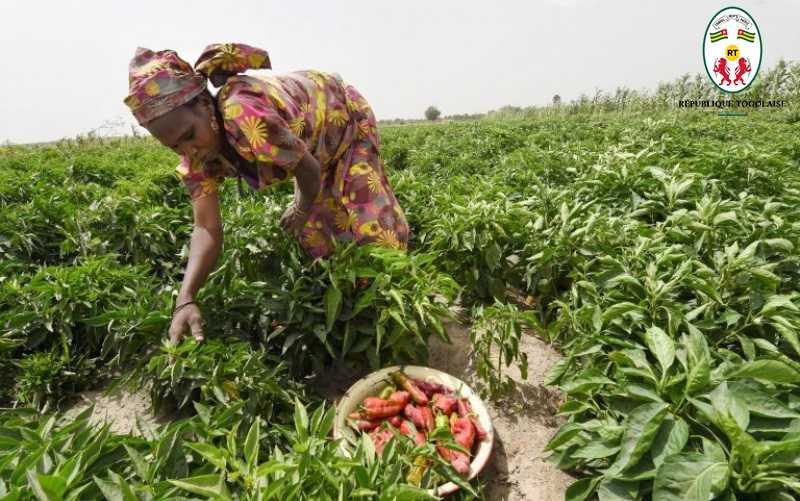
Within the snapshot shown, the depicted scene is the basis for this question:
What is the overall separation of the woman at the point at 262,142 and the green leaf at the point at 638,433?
5.13ft

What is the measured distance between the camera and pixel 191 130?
1797 mm

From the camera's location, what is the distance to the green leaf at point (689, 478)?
1096 mm

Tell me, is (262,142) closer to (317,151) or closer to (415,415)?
(317,151)

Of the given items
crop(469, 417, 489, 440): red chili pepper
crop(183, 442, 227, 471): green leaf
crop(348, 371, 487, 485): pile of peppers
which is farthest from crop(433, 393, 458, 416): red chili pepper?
crop(183, 442, 227, 471): green leaf

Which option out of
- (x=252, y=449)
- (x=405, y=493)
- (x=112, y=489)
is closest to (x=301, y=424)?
(x=252, y=449)

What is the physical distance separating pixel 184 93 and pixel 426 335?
160cm

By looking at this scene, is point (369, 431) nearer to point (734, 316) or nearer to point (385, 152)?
point (734, 316)

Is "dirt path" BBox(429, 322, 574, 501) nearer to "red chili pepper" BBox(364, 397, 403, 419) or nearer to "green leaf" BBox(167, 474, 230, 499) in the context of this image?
"red chili pepper" BBox(364, 397, 403, 419)

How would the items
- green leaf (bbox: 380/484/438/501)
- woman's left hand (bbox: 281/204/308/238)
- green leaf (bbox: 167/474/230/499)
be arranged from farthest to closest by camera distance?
woman's left hand (bbox: 281/204/308/238), green leaf (bbox: 380/484/438/501), green leaf (bbox: 167/474/230/499)

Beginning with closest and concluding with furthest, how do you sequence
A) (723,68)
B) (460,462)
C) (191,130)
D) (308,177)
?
(460,462) → (191,130) → (308,177) → (723,68)

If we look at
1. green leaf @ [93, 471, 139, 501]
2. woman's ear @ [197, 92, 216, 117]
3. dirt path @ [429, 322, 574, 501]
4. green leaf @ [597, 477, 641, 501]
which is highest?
woman's ear @ [197, 92, 216, 117]

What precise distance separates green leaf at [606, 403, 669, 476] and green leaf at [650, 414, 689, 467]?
0.02 metres

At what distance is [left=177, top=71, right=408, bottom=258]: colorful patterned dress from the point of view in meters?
1.84

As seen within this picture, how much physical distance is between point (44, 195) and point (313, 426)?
403 cm
